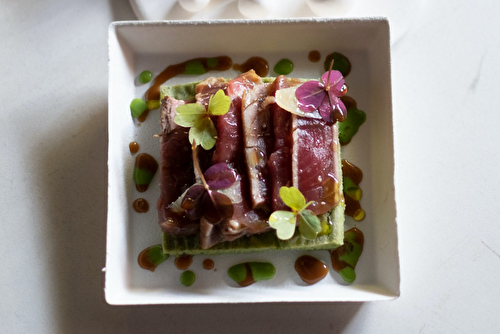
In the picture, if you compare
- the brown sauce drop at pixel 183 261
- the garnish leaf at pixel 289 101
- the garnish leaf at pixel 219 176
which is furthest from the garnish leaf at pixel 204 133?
the brown sauce drop at pixel 183 261

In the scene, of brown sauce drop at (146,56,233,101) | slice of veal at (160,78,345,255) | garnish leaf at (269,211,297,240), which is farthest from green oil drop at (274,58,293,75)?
garnish leaf at (269,211,297,240)

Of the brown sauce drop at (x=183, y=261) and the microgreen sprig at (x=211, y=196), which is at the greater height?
the microgreen sprig at (x=211, y=196)

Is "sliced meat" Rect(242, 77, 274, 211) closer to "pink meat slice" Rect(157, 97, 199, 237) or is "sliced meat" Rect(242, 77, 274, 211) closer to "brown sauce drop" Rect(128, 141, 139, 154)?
"pink meat slice" Rect(157, 97, 199, 237)

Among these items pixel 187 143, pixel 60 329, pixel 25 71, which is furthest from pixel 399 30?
pixel 60 329

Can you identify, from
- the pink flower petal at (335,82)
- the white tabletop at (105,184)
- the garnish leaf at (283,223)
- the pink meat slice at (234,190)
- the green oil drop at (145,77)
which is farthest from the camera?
the green oil drop at (145,77)

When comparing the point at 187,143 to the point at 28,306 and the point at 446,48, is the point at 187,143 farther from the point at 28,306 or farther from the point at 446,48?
the point at 446,48

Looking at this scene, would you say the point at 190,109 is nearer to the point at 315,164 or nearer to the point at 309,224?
the point at 315,164

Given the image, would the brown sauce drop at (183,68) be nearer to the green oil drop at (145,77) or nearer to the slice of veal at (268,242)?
the green oil drop at (145,77)
